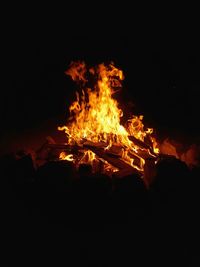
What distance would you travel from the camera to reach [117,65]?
5539 mm

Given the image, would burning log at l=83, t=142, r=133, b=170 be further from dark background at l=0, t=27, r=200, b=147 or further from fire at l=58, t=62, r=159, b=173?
dark background at l=0, t=27, r=200, b=147

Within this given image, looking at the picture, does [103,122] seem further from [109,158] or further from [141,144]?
[109,158]

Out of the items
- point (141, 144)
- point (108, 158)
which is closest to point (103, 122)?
point (141, 144)

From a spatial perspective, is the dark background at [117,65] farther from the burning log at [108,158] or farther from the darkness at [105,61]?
the burning log at [108,158]

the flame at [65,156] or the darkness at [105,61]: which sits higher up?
the darkness at [105,61]

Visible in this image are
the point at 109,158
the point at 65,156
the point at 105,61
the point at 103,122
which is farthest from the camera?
the point at 105,61

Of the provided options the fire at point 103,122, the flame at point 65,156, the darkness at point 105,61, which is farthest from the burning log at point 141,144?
the darkness at point 105,61

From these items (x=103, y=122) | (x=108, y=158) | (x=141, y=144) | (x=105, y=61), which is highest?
(x=105, y=61)

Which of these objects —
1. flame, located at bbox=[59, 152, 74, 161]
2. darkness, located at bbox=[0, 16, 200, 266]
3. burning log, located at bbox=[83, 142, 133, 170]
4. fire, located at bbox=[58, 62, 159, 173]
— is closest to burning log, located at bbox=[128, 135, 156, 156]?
fire, located at bbox=[58, 62, 159, 173]

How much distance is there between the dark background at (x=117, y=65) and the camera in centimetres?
544

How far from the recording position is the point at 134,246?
318 cm

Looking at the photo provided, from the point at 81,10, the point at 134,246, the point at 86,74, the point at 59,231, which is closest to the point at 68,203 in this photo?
the point at 59,231

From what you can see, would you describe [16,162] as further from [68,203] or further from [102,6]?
[102,6]

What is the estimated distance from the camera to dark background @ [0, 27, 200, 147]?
544 centimetres
